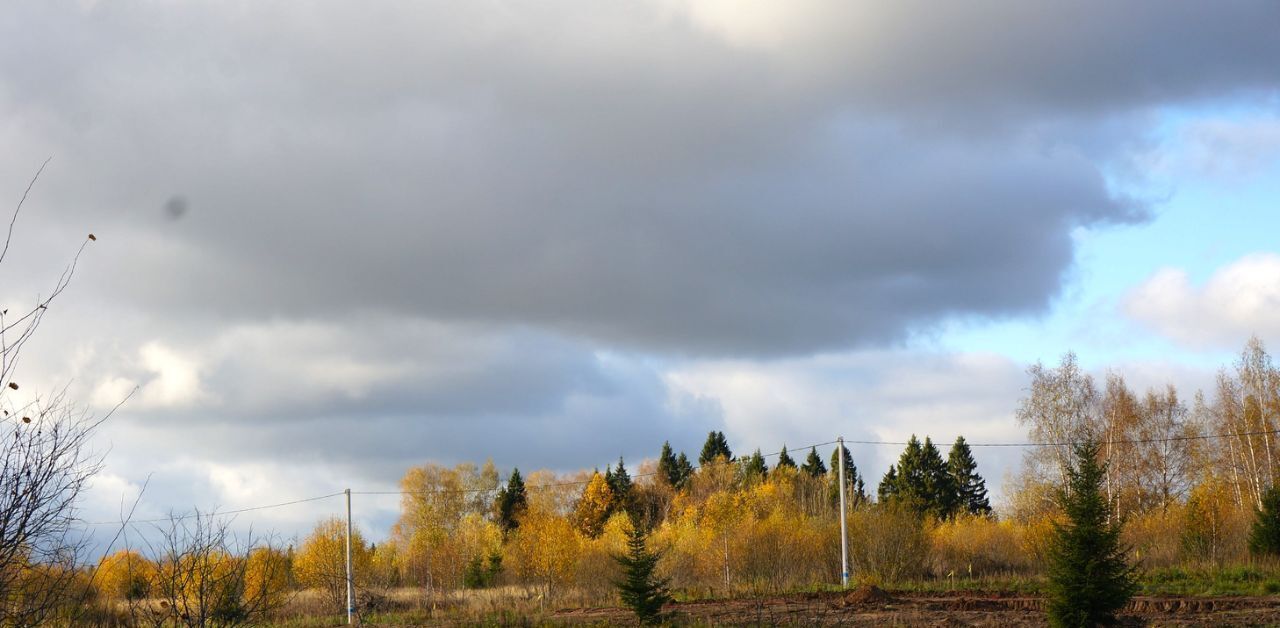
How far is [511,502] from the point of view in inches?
3120

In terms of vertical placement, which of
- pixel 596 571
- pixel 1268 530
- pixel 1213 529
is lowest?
pixel 596 571

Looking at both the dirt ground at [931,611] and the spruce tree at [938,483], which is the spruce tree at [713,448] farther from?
the dirt ground at [931,611]

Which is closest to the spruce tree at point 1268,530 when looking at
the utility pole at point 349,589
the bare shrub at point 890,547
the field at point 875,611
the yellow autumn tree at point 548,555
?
the field at point 875,611

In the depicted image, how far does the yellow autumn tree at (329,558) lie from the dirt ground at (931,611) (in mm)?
14568

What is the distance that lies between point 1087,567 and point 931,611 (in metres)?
6.74

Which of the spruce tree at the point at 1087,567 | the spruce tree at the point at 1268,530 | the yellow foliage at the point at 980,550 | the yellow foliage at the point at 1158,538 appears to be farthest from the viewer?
the yellow foliage at the point at 980,550

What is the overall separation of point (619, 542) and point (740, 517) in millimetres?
5896

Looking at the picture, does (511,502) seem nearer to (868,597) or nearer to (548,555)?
(548,555)

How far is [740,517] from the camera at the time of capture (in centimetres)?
4722

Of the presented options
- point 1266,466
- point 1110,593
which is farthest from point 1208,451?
point 1110,593

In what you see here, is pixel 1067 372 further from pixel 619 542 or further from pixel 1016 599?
pixel 1016 599

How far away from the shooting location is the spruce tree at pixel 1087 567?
2130 cm

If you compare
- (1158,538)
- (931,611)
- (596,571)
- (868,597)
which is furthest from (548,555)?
(1158,538)

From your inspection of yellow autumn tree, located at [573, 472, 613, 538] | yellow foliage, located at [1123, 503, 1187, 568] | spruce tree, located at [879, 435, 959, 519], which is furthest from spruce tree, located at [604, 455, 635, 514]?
yellow foliage, located at [1123, 503, 1187, 568]
